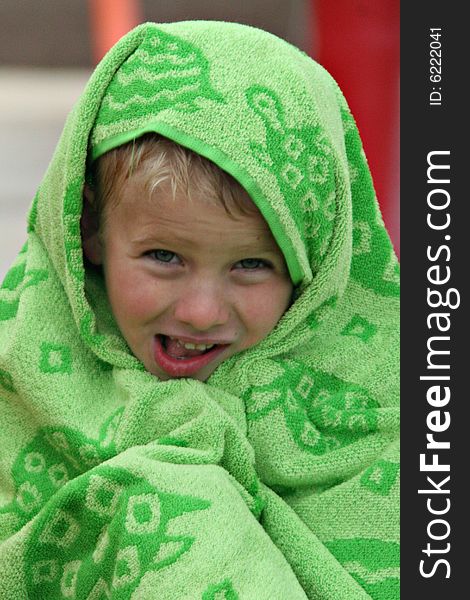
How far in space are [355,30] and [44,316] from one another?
2.49 feet

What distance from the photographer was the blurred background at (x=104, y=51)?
4.71 ft

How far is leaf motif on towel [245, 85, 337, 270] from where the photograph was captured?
0.83 m

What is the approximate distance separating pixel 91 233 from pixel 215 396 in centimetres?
20

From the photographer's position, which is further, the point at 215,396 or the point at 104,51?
the point at 104,51

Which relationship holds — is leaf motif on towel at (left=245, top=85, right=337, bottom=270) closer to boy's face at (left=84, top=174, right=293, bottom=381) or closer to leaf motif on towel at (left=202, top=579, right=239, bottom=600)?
boy's face at (left=84, top=174, right=293, bottom=381)

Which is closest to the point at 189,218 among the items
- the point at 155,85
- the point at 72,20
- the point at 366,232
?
the point at 155,85

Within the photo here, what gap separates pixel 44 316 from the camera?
0.92 meters

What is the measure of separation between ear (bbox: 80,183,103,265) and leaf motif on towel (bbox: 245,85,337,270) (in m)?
0.19

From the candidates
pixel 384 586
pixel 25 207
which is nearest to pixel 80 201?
pixel 384 586

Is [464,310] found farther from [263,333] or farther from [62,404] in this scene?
[62,404]

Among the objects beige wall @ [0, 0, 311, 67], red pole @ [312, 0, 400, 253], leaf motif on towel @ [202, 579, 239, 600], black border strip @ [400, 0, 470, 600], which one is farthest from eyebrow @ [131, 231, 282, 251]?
beige wall @ [0, 0, 311, 67]

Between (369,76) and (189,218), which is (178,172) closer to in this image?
(189,218)

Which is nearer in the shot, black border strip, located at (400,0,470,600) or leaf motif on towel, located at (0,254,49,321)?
black border strip, located at (400,0,470,600)

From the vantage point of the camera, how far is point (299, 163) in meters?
0.84
